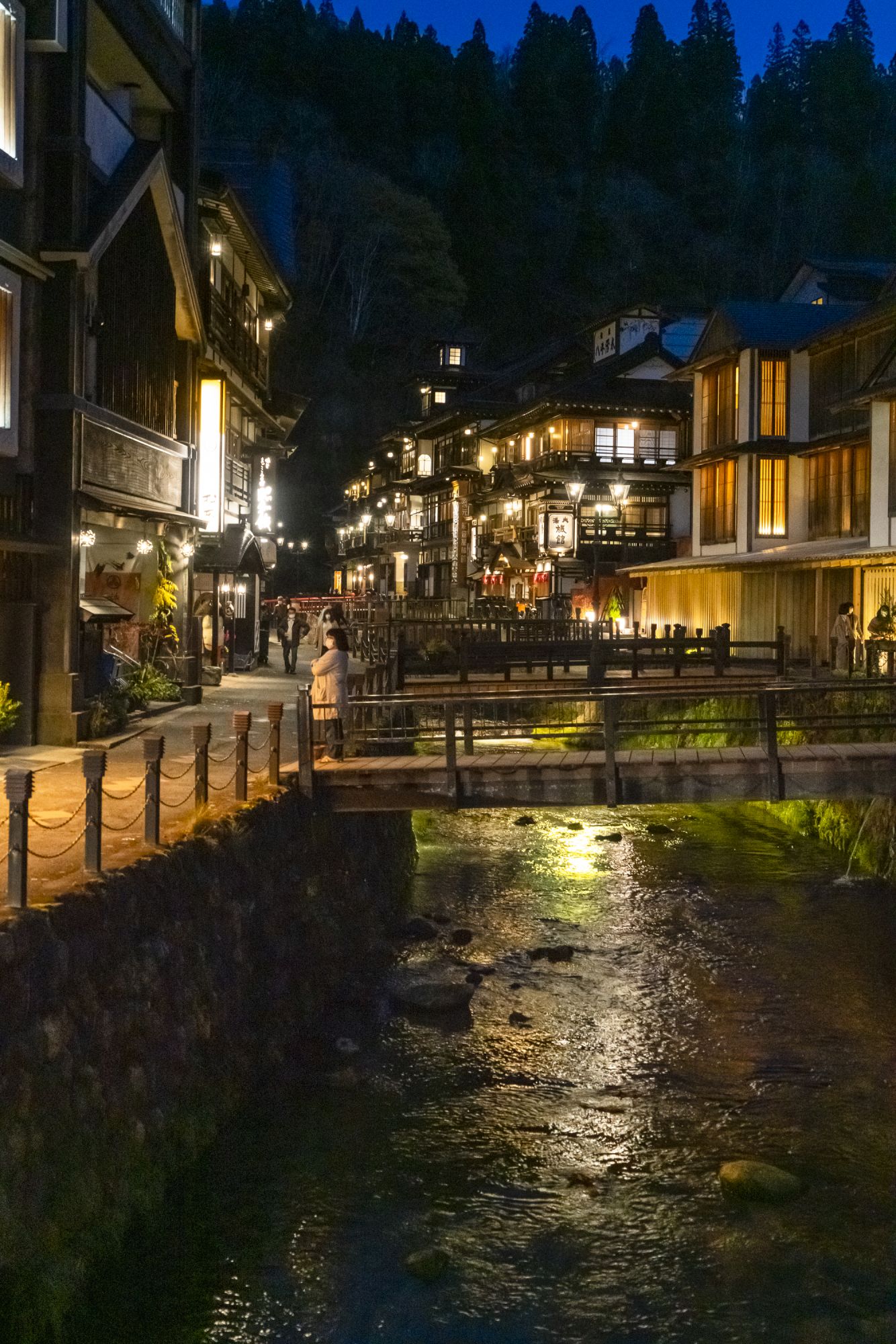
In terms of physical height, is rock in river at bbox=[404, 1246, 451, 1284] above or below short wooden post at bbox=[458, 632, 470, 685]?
below

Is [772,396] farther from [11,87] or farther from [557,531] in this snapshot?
[11,87]

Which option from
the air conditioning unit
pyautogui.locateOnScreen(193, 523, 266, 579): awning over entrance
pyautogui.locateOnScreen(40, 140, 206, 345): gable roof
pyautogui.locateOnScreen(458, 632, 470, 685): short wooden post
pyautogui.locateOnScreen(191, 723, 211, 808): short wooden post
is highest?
the air conditioning unit

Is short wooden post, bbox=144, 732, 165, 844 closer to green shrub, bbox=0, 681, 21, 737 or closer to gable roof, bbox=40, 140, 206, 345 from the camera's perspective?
green shrub, bbox=0, 681, 21, 737

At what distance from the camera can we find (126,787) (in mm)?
14688

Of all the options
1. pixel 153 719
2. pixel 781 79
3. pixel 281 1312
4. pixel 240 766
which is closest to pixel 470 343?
pixel 781 79

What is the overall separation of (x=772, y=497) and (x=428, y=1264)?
3379 cm

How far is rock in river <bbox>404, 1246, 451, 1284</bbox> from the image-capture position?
8867 millimetres

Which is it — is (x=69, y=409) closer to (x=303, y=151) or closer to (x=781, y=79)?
(x=303, y=151)

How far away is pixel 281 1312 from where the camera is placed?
8.45 m

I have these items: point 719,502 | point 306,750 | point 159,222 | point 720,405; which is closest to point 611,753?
point 306,750

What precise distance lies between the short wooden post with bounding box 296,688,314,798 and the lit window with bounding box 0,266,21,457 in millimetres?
6136

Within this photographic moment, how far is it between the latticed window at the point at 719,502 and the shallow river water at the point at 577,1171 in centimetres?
2554

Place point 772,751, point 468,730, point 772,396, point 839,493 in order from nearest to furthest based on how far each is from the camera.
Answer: point 772,751
point 468,730
point 839,493
point 772,396

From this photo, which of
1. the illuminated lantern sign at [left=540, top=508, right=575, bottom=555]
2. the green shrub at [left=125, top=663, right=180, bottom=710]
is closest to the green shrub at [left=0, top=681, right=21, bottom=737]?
the green shrub at [left=125, top=663, right=180, bottom=710]
